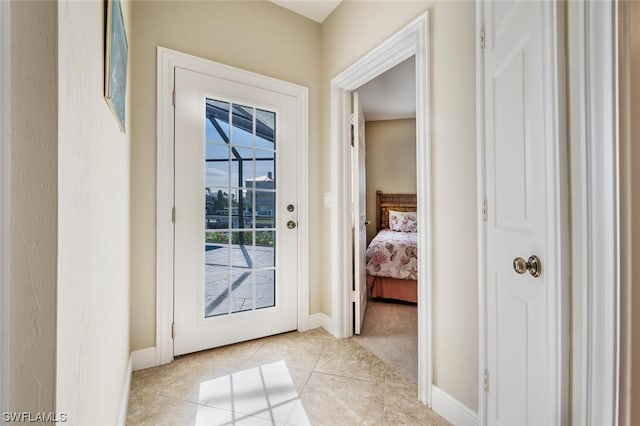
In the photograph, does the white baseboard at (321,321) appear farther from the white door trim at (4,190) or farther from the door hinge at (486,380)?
the white door trim at (4,190)

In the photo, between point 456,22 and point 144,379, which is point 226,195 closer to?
point 144,379

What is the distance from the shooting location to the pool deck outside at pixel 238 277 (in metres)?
2.08

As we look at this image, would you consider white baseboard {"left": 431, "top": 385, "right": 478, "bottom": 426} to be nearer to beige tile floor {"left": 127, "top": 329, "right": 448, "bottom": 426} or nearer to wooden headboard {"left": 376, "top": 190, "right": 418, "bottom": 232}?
beige tile floor {"left": 127, "top": 329, "right": 448, "bottom": 426}

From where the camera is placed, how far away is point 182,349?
1.96 m

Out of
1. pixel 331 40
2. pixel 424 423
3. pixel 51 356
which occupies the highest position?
pixel 331 40

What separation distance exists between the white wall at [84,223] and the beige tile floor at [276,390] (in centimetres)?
49

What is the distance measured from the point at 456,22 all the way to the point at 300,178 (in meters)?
1.47

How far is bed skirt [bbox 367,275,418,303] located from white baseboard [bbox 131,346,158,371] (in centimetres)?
218

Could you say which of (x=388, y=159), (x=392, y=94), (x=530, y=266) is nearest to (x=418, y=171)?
(x=530, y=266)

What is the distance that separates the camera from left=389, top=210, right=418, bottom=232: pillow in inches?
181

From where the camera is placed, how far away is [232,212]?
2.17m

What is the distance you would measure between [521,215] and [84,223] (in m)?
1.28

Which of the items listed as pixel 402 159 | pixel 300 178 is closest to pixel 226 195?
pixel 300 178

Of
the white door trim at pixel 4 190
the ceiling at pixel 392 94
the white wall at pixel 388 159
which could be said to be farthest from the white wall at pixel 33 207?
the white wall at pixel 388 159
